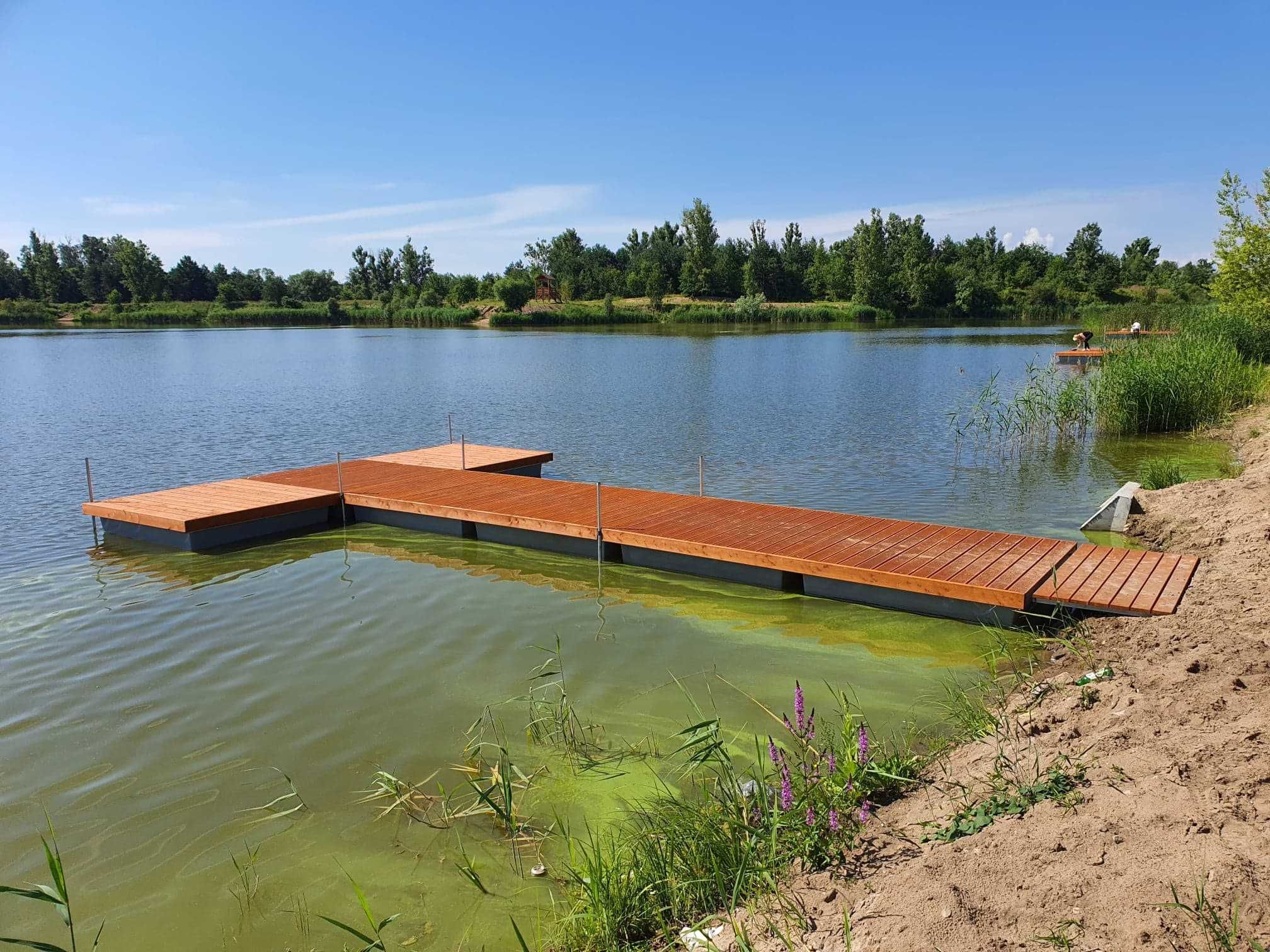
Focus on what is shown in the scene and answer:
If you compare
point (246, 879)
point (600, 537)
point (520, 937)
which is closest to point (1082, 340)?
point (600, 537)

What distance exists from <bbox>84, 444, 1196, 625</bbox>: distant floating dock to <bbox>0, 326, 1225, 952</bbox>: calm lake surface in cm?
25

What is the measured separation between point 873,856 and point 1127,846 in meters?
0.85

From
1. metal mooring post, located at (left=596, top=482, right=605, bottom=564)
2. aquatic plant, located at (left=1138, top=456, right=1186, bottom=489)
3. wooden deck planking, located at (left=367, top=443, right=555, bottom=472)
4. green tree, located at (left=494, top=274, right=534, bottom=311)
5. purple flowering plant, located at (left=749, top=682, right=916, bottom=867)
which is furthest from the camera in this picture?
green tree, located at (left=494, top=274, right=534, bottom=311)

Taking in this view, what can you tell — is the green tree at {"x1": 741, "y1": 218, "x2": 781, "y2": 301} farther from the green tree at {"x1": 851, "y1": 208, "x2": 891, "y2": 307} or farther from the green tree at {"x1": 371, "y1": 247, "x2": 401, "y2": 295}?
the green tree at {"x1": 371, "y1": 247, "x2": 401, "y2": 295}

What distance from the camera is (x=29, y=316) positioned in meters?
80.8

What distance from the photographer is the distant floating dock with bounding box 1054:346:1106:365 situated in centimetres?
2688

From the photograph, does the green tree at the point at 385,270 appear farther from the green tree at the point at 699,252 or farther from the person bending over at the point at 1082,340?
the person bending over at the point at 1082,340

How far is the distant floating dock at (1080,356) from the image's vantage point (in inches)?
1058

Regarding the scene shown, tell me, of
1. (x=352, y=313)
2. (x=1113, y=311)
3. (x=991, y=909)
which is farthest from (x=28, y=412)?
(x=352, y=313)

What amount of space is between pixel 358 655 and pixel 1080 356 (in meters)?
27.6

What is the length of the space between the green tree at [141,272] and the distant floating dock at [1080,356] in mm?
97247

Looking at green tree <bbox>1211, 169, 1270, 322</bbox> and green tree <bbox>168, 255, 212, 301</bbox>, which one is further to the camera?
green tree <bbox>168, 255, 212, 301</bbox>

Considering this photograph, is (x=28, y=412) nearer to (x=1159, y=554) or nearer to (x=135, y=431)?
(x=135, y=431)

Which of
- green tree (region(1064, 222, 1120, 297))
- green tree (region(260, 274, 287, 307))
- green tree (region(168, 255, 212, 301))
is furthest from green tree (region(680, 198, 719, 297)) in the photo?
green tree (region(168, 255, 212, 301))
